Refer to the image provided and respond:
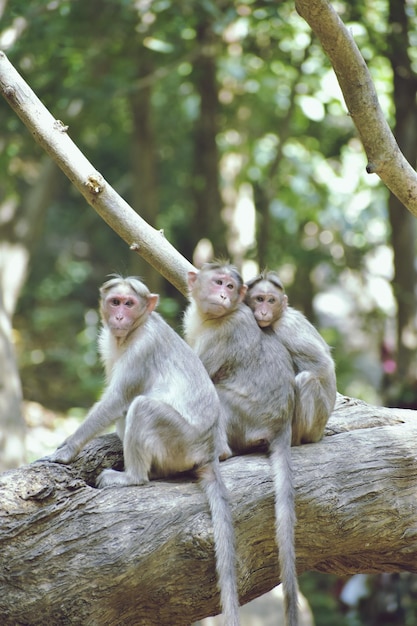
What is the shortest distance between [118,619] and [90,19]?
8233 millimetres

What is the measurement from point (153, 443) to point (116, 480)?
33cm

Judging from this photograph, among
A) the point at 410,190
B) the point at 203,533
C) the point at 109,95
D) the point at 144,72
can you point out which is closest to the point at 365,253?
the point at 144,72

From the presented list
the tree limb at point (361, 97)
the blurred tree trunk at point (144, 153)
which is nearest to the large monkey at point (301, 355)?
the tree limb at point (361, 97)

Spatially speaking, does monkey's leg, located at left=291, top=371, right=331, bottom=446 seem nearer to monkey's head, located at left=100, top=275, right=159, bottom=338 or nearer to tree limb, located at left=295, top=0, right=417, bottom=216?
monkey's head, located at left=100, top=275, right=159, bottom=338

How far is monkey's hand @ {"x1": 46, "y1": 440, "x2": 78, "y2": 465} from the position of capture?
15.8 ft

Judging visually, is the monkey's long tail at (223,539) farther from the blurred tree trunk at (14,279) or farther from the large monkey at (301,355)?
the blurred tree trunk at (14,279)

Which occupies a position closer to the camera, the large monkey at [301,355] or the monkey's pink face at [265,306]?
the large monkey at [301,355]

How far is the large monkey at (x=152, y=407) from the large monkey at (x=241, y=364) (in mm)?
344

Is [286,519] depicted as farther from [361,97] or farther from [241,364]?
[361,97]

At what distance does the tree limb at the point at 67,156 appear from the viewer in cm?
526

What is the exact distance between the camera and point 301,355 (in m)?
5.67

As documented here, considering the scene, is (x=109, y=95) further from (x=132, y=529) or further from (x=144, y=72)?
(x=132, y=529)

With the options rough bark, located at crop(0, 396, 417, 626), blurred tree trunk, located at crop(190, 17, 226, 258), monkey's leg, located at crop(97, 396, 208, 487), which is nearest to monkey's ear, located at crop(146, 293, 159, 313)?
monkey's leg, located at crop(97, 396, 208, 487)

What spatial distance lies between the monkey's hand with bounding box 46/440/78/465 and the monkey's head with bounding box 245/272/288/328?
1.62 metres
